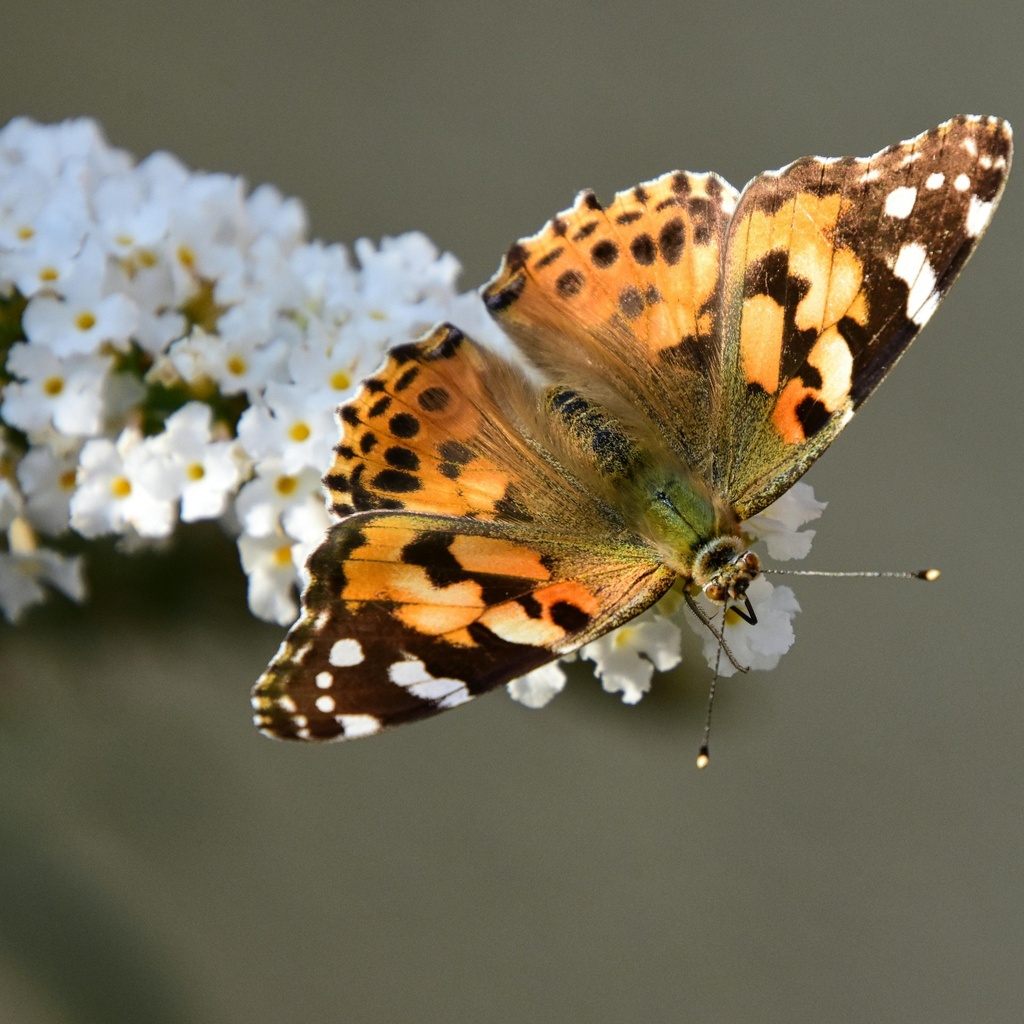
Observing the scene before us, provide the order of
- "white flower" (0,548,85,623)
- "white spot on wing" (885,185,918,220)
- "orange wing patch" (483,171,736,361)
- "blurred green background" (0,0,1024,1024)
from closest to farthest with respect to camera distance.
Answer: "white spot on wing" (885,185,918,220)
"orange wing patch" (483,171,736,361)
"white flower" (0,548,85,623)
"blurred green background" (0,0,1024,1024)

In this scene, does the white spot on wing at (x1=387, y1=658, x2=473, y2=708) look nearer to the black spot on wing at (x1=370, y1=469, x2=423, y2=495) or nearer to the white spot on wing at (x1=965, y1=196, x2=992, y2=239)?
the black spot on wing at (x1=370, y1=469, x2=423, y2=495)

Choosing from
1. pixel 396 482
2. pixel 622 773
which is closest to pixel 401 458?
pixel 396 482

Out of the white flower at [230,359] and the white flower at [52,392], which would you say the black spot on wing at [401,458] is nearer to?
the white flower at [230,359]

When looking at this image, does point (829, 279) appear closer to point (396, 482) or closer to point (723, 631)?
point (723, 631)

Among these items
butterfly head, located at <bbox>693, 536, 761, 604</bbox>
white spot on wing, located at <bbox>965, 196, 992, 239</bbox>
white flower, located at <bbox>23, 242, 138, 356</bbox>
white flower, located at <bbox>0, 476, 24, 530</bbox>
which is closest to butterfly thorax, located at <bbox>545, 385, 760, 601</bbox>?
butterfly head, located at <bbox>693, 536, 761, 604</bbox>

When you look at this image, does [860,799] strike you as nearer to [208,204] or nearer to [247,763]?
[247,763]

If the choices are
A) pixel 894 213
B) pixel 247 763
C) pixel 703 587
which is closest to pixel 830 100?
pixel 894 213

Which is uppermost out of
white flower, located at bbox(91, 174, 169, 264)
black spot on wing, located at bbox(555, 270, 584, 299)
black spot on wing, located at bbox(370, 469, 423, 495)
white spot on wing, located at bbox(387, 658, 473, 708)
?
black spot on wing, located at bbox(555, 270, 584, 299)
